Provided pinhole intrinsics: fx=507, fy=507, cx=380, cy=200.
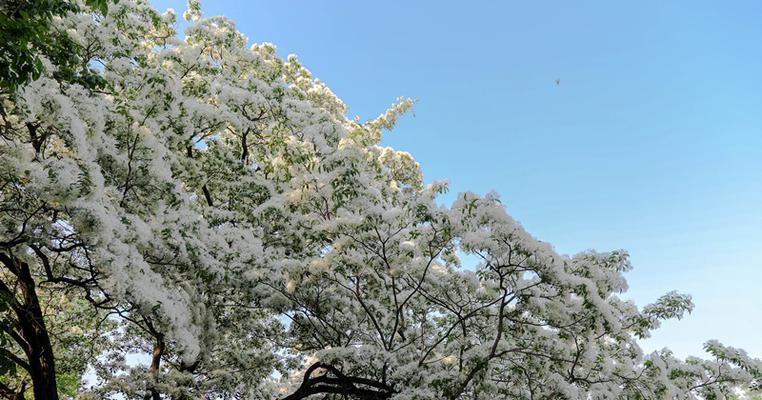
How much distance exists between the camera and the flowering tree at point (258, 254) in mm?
5949

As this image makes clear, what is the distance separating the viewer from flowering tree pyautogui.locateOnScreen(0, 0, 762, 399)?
19.5 ft

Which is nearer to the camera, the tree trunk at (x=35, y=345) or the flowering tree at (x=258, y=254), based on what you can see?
the flowering tree at (x=258, y=254)

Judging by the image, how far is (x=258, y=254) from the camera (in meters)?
7.77

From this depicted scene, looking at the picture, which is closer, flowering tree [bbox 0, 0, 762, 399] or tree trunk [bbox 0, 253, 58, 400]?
flowering tree [bbox 0, 0, 762, 399]

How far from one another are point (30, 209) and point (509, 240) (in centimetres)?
602

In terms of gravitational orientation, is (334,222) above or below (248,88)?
below

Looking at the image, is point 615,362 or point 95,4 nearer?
point 95,4

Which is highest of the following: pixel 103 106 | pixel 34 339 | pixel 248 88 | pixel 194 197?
pixel 248 88

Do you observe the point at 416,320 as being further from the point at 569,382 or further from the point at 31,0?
the point at 31,0

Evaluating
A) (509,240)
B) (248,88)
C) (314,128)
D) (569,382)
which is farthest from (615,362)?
(248,88)

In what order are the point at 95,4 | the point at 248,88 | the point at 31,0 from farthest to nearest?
the point at 248,88
the point at 31,0
the point at 95,4

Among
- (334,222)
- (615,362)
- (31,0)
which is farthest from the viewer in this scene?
(615,362)

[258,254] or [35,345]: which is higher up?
[258,254]

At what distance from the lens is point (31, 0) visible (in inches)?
174
